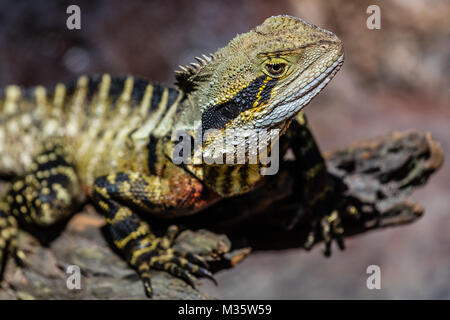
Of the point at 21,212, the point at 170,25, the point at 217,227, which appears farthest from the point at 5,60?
the point at 217,227

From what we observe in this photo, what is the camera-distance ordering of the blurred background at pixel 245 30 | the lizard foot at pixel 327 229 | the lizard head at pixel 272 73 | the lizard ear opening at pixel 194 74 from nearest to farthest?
the lizard head at pixel 272 73
the lizard ear opening at pixel 194 74
the lizard foot at pixel 327 229
the blurred background at pixel 245 30

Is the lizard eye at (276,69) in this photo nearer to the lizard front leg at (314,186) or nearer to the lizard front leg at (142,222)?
the lizard front leg at (314,186)

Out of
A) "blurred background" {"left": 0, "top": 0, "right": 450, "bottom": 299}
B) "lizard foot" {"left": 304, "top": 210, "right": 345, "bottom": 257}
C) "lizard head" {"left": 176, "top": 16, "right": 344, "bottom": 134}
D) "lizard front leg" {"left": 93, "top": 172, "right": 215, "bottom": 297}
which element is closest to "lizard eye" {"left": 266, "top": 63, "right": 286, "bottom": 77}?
"lizard head" {"left": 176, "top": 16, "right": 344, "bottom": 134}

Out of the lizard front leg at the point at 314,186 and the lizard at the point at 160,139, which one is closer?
the lizard at the point at 160,139

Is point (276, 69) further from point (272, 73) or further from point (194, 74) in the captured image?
point (194, 74)

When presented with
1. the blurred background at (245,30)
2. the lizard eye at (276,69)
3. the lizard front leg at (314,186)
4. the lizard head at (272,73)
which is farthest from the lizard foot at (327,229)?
the blurred background at (245,30)


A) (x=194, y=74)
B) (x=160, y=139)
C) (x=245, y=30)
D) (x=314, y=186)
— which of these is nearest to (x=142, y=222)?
(x=160, y=139)

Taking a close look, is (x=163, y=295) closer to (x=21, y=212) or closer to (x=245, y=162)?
(x=245, y=162)

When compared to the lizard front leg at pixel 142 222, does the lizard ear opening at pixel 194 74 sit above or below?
above
